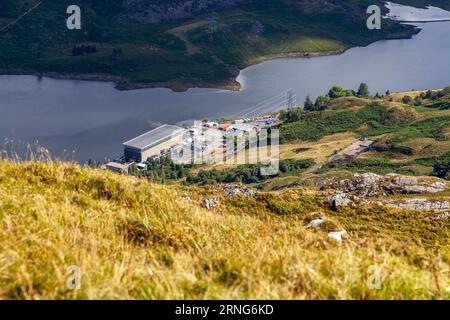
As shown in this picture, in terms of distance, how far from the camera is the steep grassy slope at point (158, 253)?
266 inches

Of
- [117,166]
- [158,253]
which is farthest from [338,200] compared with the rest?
[117,166]

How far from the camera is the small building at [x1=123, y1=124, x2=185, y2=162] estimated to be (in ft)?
410

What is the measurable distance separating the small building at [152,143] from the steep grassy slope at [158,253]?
11314cm

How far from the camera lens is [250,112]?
532 ft

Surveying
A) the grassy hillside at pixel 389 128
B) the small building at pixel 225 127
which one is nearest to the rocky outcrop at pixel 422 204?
the grassy hillside at pixel 389 128

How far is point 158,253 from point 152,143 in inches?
4750

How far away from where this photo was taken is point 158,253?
861 centimetres

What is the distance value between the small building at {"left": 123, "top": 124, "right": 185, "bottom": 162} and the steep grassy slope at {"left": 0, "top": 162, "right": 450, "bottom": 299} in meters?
113

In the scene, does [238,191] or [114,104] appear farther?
[114,104]

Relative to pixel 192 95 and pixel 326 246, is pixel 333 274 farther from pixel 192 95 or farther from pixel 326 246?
pixel 192 95

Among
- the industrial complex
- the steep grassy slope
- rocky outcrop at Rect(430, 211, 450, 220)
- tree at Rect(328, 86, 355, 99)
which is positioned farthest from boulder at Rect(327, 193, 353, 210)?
tree at Rect(328, 86, 355, 99)

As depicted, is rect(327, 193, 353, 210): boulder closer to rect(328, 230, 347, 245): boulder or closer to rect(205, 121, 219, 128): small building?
rect(328, 230, 347, 245): boulder

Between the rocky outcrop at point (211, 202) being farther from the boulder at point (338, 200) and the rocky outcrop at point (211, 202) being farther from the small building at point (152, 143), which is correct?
the small building at point (152, 143)

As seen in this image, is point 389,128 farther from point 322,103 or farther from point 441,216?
point 441,216
